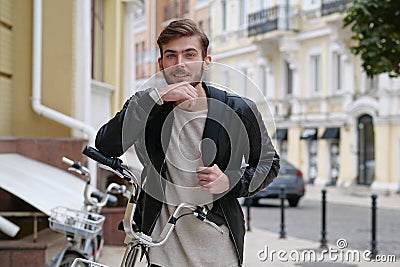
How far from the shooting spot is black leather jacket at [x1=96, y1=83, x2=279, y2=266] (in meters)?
3.16

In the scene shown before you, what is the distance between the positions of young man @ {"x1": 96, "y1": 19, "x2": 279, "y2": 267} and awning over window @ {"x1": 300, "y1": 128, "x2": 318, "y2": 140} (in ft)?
95.8

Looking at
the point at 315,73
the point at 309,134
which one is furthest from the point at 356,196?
the point at 315,73

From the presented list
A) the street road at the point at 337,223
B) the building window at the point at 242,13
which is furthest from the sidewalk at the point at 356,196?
the building window at the point at 242,13

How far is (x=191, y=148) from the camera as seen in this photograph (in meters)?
3.23

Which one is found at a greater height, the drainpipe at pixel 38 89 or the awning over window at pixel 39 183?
the drainpipe at pixel 38 89

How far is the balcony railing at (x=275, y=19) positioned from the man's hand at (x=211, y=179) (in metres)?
31.1

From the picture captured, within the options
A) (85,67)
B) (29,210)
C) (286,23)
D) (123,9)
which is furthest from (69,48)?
(286,23)

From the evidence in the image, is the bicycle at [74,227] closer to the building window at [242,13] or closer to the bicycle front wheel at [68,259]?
the bicycle front wheel at [68,259]

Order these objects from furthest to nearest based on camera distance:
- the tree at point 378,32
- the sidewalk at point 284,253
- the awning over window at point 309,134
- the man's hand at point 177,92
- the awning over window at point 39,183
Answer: the awning over window at point 309,134
the sidewalk at point 284,253
the tree at point 378,32
the awning over window at point 39,183
the man's hand at point 177,92

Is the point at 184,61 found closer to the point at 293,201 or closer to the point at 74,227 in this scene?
the point at 74,227

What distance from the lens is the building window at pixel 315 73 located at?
32656mm

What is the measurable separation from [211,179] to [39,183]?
462 centimetres

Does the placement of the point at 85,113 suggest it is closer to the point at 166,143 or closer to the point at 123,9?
the point at 123,9

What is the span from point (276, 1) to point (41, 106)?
86.1ft
